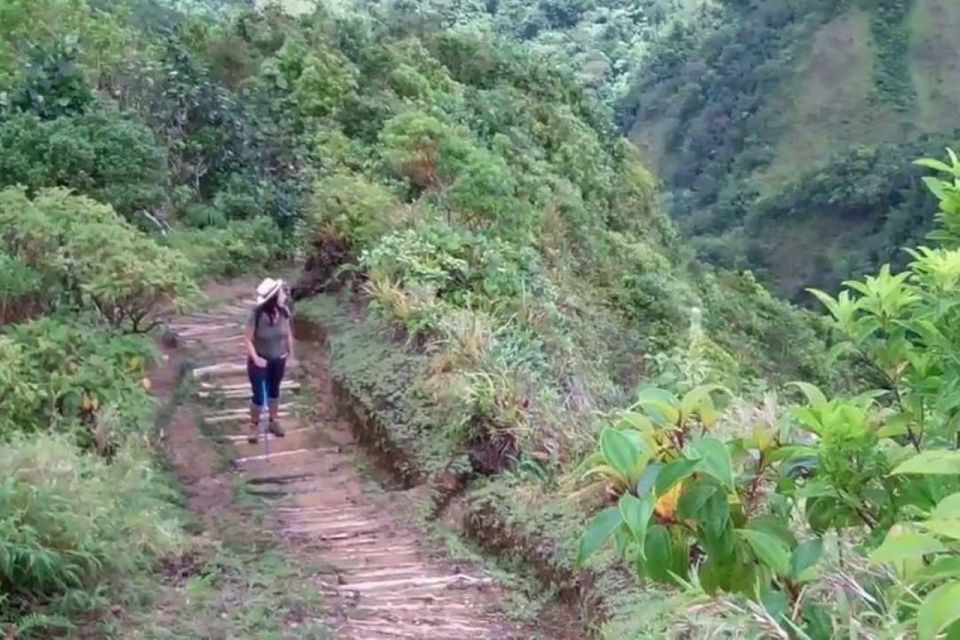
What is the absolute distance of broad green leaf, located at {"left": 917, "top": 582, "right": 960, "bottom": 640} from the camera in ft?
3.88

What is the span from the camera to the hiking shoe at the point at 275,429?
7027 mm

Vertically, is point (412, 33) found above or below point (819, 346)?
above

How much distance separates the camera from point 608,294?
12828 mm

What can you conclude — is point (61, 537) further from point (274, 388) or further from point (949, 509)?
point (949, 509)

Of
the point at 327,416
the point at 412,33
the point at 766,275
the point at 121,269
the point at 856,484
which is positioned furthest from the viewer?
the point at 766,275

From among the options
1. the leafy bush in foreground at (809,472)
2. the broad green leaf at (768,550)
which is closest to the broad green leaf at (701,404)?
the leafy bush in foreground at (809,472)

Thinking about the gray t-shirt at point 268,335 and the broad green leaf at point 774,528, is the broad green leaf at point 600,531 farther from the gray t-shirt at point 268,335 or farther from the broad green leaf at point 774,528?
the gray t-shirt at point 268,335

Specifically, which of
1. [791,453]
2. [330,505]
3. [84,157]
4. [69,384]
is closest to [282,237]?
[84,157]

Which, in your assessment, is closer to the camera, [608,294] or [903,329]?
[903,329]

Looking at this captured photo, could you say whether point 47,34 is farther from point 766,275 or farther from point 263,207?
point 766,275

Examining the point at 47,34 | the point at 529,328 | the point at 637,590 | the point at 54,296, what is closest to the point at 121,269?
the point at 54,296

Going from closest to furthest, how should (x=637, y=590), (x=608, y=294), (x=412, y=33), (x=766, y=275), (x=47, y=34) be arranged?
(x=637, y=590)
(x=47, y=34)
(x=608, y=294)
(x=412, y=33)
(x=766, y=275)

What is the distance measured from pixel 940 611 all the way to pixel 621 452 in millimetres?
663

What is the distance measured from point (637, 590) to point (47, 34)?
8901 millimetres
